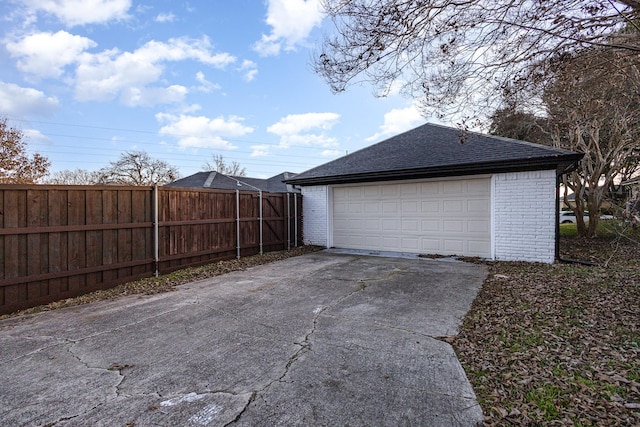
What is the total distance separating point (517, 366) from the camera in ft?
8.82

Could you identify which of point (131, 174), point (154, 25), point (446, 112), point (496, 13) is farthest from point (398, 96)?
point (131, 174)

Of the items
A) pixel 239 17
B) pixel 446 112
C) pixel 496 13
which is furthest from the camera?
pixel 239 17

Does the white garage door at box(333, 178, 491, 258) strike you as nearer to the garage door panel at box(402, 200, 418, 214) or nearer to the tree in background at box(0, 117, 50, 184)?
the garage door panel at box(402, 200, 418, 214)

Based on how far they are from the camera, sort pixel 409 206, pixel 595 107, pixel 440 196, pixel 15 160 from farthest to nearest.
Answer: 1. pixel 15 160
2. pixel 409 206
3. pixel 440 196
4. pixel 595 107

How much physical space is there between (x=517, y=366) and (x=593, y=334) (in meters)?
1.33

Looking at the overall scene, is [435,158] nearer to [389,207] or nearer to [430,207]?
[430,207]

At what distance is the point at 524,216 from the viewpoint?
732 cm

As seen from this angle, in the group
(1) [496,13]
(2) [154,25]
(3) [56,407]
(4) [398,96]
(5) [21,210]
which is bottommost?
(3) [56,407]

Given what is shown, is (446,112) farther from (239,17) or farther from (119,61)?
(119,61)

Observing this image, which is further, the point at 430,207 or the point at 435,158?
the point at 430,207

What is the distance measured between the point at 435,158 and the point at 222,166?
3326 cm

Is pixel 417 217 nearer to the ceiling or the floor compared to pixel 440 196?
nearer to the floor

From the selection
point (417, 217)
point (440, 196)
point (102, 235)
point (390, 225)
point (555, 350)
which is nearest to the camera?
point (555, 350)

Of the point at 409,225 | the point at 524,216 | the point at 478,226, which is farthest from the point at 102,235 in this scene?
the point at 524,216
